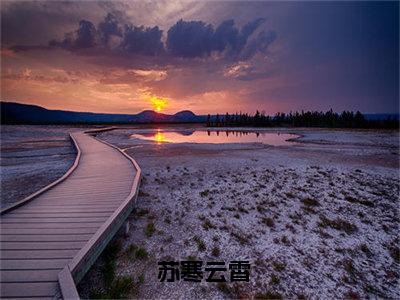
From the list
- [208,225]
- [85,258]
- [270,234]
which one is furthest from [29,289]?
[270,234]

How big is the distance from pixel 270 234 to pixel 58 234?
645cm

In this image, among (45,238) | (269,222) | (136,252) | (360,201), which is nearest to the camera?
(45,238)

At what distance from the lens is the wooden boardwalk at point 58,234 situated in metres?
3.98

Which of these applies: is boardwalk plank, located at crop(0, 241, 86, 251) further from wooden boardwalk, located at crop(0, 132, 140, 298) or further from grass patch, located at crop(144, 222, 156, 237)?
grass patch, located at crop(144, 222, 156, 237)

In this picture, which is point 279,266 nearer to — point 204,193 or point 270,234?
point 270,234

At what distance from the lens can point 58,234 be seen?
5.48 metres

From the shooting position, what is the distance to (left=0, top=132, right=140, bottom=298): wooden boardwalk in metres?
3.98

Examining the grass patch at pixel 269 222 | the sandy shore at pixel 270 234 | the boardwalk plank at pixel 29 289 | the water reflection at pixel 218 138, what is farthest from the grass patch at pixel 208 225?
the water reflection at pixel 218 138

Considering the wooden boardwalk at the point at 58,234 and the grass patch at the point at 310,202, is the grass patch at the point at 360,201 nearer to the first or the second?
the grass patch at the point at 310,202

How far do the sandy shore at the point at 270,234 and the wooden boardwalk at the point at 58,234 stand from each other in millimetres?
1153

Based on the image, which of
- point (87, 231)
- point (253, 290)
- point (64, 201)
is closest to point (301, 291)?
point (253, 290)

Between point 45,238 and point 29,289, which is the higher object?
point 45,238

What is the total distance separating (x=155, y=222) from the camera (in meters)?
8.60

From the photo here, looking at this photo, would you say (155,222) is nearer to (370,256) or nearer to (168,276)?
(168,276)
